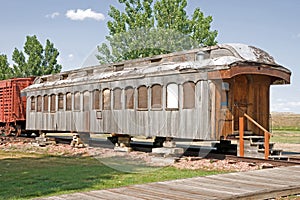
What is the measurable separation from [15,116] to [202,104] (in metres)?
15.7

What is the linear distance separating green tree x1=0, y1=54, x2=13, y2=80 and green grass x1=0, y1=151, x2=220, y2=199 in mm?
38917

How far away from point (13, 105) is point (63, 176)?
16027 millimetres

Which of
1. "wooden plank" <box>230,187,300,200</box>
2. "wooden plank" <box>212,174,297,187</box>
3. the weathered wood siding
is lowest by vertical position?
"wooden plank" <box>230,187,300,200</box>

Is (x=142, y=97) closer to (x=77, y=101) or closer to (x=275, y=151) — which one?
(x=77, y=101)

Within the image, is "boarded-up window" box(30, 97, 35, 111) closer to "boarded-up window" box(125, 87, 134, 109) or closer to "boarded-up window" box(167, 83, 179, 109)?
"boarded-up window" box(125, 87, 134, 109)

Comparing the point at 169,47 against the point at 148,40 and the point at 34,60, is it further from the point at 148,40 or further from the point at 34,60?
the point at 34,60

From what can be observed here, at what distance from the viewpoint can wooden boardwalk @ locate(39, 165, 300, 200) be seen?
272 inches

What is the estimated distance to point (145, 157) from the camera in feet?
52.1

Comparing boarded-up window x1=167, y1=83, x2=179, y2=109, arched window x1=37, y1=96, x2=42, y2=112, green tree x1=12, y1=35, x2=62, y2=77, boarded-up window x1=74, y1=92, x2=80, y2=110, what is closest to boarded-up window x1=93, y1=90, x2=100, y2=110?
boarded-up window x1=74, y1=92, x2=80, y2=110

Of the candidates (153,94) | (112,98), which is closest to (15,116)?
(112,98)

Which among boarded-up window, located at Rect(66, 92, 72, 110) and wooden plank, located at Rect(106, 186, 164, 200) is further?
boarded-up window, located at Rect(66, 92, 72, 110)

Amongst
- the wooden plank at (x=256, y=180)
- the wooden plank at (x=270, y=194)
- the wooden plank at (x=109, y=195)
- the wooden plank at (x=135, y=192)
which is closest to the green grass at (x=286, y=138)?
the wooden plank at (x=256, y=180)

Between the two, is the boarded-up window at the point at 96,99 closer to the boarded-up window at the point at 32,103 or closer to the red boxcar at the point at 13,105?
the boarded-up window at the point at 32,103

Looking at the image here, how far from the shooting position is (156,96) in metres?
16.0
